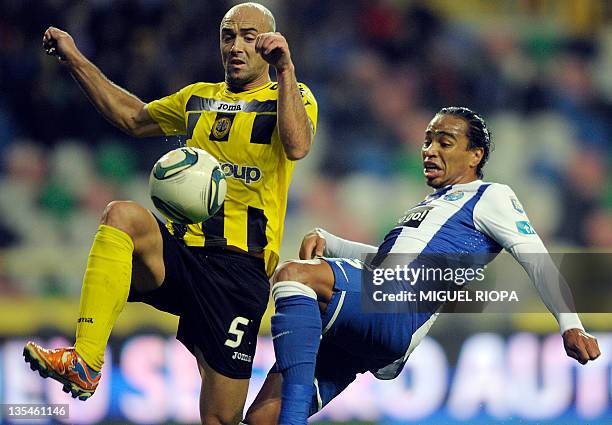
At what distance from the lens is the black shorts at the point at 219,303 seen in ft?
14.6

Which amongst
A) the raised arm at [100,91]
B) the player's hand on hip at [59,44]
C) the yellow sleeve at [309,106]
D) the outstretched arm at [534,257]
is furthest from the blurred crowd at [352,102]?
the outstretched arm at [534,257]

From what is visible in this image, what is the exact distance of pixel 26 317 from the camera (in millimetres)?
7551

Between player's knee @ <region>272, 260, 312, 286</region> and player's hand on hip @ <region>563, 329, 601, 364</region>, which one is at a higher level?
player's knee @ <region>272, 260, 312, 286</region>

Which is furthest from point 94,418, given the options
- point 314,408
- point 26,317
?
point 314,408

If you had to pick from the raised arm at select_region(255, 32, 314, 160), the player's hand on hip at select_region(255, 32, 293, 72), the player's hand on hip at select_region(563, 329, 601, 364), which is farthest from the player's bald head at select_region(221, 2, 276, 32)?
the player's hand on hip at select_region(563, 329, 601, 364)

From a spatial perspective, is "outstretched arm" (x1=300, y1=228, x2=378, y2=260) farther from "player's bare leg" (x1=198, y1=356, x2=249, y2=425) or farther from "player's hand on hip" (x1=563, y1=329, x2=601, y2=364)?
"player's hand on hip" (x1=563, y1=329, x2=601, y2=364)

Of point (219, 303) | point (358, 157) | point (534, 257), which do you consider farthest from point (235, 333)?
point (358, 157)

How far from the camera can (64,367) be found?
12.6 ft

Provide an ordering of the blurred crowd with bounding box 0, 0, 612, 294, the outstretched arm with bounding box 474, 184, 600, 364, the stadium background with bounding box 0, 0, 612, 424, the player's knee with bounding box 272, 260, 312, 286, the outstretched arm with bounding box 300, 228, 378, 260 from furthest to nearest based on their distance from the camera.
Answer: the blurred crowd with bounding box 0, 0, 612, 294 < the stadium background with bounding box 0, 0, 612, 424 < the outstretched arm with bounding box 300, 228, 378, 260 < the outstretched arm with bounding box 474, 184, 600, 364 < the player's knee with bounding box 272, 260, 312, 286

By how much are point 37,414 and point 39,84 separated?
3495mm

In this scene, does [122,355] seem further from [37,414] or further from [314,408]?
[314,408]

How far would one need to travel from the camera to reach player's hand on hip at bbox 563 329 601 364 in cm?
420

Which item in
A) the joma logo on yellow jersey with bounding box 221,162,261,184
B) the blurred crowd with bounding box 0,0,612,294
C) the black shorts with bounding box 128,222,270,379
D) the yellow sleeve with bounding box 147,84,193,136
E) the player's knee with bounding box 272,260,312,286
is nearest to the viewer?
the player's knee with bounding box 272,260,312,286

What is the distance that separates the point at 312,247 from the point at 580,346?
4.30ft
